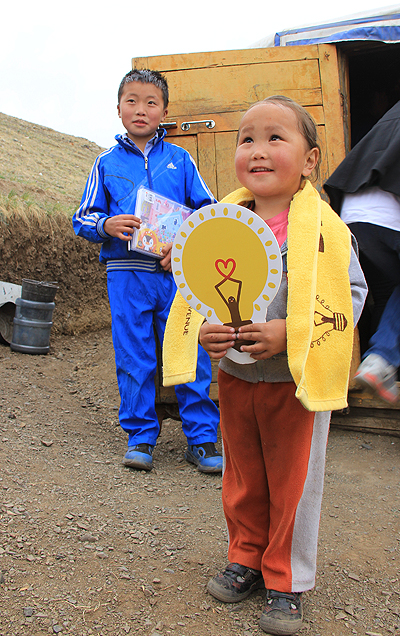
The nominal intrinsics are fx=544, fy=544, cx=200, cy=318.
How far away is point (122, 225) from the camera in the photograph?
2.44 meters

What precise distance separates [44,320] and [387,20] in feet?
11.7

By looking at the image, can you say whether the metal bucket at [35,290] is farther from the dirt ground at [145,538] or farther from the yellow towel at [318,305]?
the yellow towel at [318,305]

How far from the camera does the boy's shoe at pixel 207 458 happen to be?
2.66 meters

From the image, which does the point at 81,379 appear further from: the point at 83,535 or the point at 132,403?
the point at 83,535

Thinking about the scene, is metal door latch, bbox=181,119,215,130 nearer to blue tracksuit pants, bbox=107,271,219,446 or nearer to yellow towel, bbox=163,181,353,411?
blue tracksuit pants, bbox=107,271,219,446

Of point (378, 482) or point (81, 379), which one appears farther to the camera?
point (81, 379)

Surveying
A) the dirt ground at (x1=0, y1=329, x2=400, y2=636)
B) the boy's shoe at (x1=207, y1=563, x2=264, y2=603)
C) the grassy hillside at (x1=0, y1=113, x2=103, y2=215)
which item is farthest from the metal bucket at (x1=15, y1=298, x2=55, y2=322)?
the boy's shoe at (x1=207, y1=563, x2=264, y2=603)

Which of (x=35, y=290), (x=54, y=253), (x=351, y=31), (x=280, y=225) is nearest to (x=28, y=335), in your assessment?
(x=35, y=290)

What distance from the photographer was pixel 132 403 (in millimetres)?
2674

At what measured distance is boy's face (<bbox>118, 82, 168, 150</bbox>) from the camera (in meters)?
2.64

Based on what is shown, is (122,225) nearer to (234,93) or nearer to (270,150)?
(270,150)

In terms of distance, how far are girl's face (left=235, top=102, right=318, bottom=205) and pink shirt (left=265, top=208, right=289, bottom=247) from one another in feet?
0.24

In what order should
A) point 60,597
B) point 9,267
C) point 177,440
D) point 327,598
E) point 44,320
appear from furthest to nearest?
1. point 9,267
2. point 44,320
3. point 177,440
4. point 327,598
5. point 60,597

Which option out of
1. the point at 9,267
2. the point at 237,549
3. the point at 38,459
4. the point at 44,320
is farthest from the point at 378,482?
the point at 9,267
